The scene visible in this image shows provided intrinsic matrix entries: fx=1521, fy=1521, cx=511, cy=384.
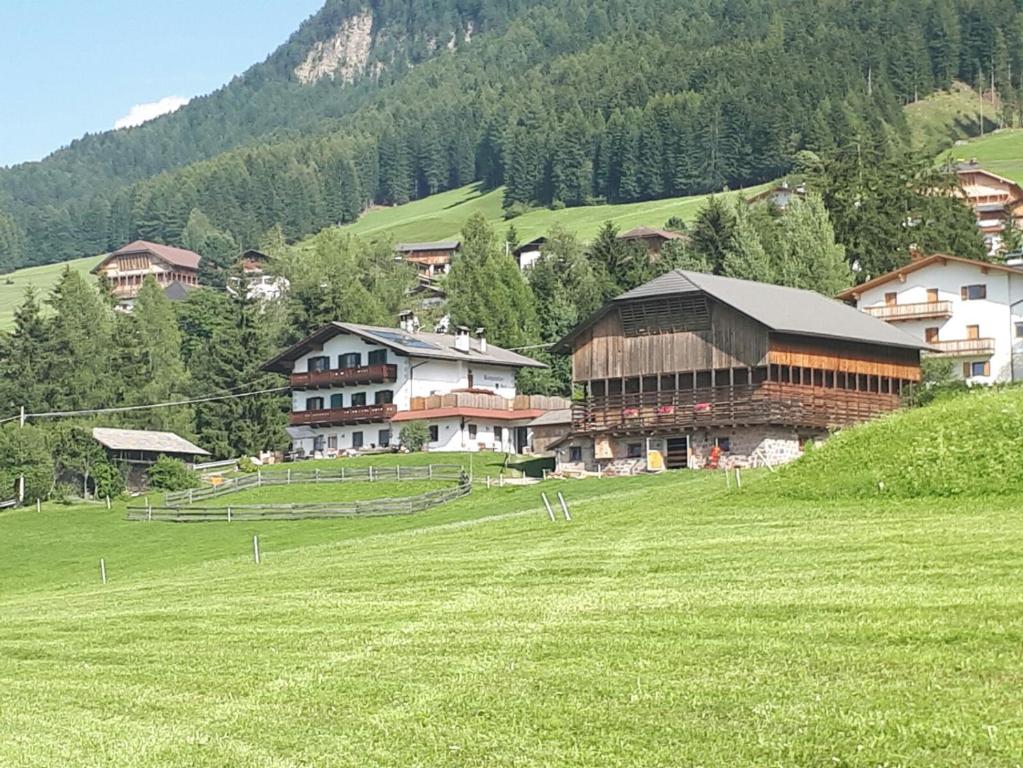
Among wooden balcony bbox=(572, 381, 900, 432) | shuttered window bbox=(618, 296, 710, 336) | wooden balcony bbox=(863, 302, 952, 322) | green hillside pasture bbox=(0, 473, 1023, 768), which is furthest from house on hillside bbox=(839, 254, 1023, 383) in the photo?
green hillside pasture bbox=(0, 473, 1023, 768)

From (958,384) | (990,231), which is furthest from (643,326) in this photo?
(990,231)

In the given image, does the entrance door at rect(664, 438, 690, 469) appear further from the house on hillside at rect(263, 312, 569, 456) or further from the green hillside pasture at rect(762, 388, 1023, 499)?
the green hillside pasture at rect(762, 388, 1023, 499)

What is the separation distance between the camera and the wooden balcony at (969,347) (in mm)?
91625

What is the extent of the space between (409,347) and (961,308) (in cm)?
3417

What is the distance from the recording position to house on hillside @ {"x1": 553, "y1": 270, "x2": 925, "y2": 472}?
69.8 m

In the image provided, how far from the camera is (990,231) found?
159 metres

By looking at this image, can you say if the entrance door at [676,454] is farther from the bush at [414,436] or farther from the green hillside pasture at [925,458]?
the green hillside pasture at [925,458]

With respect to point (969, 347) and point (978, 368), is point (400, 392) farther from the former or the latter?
point (978, 368)

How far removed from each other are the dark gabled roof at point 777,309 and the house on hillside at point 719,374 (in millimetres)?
90

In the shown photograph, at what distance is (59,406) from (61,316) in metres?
9.60

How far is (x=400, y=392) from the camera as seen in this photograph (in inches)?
3770

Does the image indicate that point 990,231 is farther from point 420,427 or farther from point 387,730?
point 387,730

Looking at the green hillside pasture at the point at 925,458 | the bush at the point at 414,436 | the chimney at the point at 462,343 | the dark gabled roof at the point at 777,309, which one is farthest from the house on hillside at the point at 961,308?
the green hillside pasture at the point at 925,458

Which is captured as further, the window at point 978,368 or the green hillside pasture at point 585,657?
the window at point 978,368
